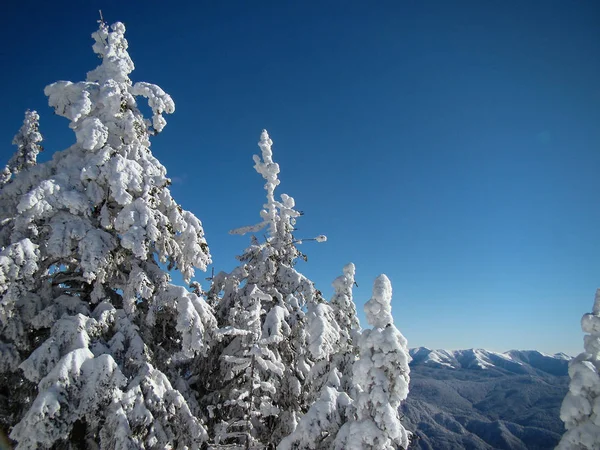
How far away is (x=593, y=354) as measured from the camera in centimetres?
1048

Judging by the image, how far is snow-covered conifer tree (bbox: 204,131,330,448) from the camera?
11086 millimetres

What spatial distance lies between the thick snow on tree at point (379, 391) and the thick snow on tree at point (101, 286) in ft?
12.9

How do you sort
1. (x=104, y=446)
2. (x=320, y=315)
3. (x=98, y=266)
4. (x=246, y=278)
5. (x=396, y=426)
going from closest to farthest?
1. (x=104, y=446)
2. (x=396, y=426)
3. (x=98, y=266)
4. (x=320, y=315)
5. (x=246, y=278)

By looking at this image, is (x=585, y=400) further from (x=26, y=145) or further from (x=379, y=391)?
(x=26, y=145)

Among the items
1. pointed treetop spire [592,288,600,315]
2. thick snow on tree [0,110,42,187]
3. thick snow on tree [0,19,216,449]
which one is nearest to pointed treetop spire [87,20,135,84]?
thick snow on tree [0,19,216,449]

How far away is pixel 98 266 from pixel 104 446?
13.3 feet

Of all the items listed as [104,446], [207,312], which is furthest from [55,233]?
[104,446]

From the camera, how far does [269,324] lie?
42.2ft

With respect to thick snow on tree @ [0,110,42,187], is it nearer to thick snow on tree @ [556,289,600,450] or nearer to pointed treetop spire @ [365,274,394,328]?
pointed treetop spire @ [365,274,394,328]

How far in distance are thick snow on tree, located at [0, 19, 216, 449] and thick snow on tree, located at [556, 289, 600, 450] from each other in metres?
10.1

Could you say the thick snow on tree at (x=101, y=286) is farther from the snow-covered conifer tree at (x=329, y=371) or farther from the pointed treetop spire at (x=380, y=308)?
the pointed treetop spire at (x=380, y=308)

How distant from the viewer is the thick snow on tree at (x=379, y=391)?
27.7ft

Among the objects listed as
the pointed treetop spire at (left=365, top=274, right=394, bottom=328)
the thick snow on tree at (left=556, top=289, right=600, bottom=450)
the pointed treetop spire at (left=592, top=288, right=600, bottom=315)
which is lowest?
the thick snow on tree at (left=556, top=289, right=600, bottom=450)

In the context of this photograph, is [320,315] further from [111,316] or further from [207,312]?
[111,316]
